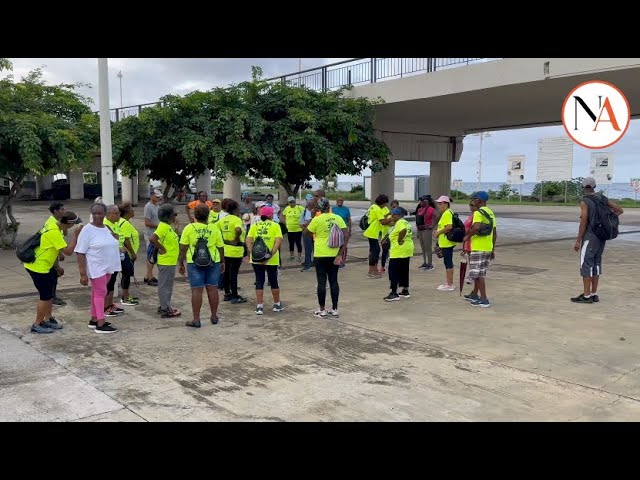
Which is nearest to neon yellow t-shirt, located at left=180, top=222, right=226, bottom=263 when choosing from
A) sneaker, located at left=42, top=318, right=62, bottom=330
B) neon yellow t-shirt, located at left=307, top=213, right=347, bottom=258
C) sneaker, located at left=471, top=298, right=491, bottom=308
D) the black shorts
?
neon yellow t-shirt, located at left=307, top=213, right=347, bottom=258

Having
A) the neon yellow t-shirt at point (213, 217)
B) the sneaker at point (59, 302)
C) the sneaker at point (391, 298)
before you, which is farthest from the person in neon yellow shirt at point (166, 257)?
the sneaker at point (391, 298)

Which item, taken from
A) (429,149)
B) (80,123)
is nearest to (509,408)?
(80,123)

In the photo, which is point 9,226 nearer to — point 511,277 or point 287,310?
point 287,310

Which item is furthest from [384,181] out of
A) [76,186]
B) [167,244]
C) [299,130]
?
[76,186]

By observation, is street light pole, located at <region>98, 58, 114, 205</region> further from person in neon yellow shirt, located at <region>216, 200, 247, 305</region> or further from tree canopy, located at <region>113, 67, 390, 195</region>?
tree canopy, located at <region>113, 67, 390, 195</region>

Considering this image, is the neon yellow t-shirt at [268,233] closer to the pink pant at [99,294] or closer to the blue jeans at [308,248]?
the pink pant at [99,294]

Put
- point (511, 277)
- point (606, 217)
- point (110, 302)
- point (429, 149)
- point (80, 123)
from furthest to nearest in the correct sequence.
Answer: point (429, 149) < point (80, 123) < point (511, 277) < point (606, 217) < point (110, 302)

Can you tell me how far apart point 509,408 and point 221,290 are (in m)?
5.90

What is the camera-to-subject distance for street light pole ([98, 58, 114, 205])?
331 inches

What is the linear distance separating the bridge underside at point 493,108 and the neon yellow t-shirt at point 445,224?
4.81 metres

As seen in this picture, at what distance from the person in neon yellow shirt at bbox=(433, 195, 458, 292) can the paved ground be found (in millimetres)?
389

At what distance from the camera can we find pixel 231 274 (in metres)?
8.47

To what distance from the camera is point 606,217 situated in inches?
317
